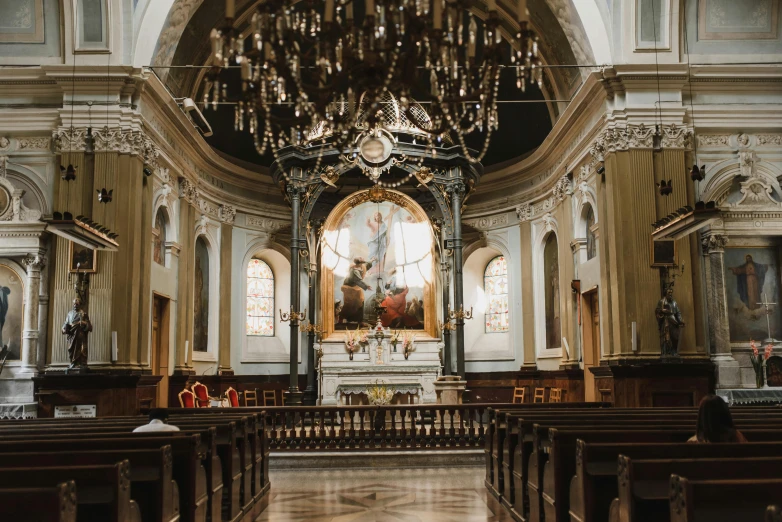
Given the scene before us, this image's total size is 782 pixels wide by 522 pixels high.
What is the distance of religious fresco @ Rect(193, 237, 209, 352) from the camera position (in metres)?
16.8

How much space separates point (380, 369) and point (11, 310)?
773 cm

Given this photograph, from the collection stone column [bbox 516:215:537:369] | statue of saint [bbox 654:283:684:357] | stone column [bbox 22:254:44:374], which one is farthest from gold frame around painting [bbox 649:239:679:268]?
stone column [bbox 22:254:44:374]

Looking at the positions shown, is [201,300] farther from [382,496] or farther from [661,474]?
[661,474]

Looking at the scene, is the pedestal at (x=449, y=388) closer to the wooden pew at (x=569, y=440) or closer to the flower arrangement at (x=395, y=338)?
the flower arrangement at (x=395, y=338)

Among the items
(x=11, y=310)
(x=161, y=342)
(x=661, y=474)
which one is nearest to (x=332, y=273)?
(x=161, y=342)

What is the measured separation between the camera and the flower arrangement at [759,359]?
482 inches

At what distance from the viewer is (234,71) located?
18672 mm

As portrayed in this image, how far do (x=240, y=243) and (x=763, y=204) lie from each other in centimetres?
1150

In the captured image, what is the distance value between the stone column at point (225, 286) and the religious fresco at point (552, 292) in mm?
7317

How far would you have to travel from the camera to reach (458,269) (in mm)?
17656

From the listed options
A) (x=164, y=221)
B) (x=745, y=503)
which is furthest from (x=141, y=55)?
(x=745, y=503)

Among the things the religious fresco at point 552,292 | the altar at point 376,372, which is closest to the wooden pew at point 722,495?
the altar at point 376,372

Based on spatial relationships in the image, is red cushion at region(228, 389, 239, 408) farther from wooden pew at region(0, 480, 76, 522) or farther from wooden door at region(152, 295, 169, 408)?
wooden pew at region(0, 480, 76, 522)

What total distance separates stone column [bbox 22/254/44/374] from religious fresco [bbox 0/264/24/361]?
6.2 inches
